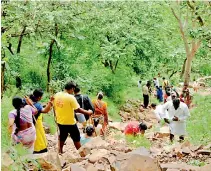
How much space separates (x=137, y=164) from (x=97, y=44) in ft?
42.1

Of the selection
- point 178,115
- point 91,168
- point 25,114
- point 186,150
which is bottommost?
point 186,150

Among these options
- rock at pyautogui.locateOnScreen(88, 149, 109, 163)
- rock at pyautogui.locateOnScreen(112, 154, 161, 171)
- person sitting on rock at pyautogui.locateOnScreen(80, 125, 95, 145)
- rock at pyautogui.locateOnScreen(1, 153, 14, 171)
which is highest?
rock at pyautogui.locateOnScreen(1, 153, 14, 171)

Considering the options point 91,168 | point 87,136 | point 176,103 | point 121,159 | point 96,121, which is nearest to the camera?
point 121,159

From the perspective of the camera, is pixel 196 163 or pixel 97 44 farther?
pixel 97 44

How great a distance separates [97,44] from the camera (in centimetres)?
1756

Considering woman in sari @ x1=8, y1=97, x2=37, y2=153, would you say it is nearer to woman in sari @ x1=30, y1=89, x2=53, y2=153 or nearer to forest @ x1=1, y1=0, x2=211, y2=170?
woman in sari @ x1=30, y1=89, x2=53, y2=153

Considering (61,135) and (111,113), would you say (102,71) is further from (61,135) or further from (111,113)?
(61,135)

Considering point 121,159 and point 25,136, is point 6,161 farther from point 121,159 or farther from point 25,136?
point 121,159

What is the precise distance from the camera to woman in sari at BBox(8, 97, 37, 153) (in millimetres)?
5227

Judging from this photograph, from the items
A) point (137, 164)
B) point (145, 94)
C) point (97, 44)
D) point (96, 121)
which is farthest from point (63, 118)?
point (145, 94)

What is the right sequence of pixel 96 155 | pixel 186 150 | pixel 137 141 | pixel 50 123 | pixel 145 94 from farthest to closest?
pixel 145 94
pixel 50 123
pixel 137 141
pixel 186 150
pixel 96 155

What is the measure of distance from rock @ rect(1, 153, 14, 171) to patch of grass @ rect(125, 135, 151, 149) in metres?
3.42

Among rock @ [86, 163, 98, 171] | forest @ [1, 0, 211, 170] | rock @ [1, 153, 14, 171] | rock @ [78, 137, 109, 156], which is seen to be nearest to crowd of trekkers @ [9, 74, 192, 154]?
rock @ [78, 137, 109, 156]

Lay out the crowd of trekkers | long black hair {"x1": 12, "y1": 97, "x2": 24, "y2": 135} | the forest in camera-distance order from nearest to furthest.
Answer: long black hair {"x1": 12, "y1": 97, "x2": 24, "y2": 135} < the crowd of trekkers < the forest
